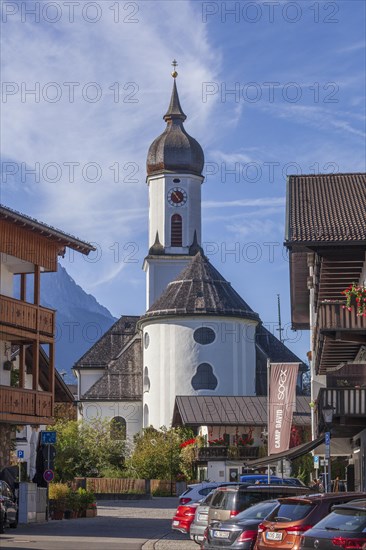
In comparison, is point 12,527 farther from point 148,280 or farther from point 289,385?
point 148,280

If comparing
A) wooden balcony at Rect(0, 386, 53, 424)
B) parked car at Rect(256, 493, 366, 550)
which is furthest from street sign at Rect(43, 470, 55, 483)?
parked car at Rect(256, 493, 366, 550)

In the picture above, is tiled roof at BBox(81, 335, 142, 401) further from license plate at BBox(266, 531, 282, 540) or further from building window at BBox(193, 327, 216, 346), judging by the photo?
license plate at BBox(266, 531, 282, 540)

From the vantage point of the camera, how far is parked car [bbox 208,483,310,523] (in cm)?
2289

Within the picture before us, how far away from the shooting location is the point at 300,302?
184 ft

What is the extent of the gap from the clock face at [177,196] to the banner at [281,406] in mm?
57217

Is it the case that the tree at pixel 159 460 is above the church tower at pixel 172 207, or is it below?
below

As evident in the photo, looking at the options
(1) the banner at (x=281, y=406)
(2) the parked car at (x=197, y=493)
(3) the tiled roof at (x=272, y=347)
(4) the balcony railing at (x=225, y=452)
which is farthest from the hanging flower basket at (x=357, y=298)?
(3) the tiled roof at (x=272, y=347)

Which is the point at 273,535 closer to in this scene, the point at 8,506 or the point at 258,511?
the point at 258,511

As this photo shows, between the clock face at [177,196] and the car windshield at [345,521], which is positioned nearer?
the car windshield at [345,521]

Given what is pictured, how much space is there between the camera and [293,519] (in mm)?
19016

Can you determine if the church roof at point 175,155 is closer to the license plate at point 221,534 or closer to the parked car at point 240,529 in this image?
the parked car at point 240,529

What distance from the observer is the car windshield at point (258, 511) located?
21.5 meters

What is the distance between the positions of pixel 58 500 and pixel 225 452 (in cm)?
3190

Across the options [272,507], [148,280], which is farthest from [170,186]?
[272,507]
